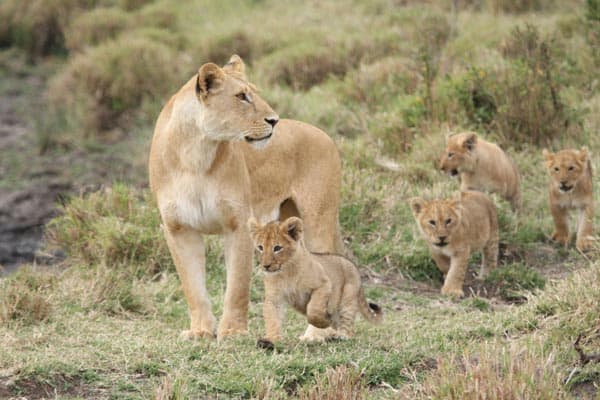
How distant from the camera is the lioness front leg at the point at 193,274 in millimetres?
6801

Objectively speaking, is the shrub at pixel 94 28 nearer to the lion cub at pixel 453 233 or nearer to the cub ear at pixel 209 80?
the lion cub at pixel 453 233

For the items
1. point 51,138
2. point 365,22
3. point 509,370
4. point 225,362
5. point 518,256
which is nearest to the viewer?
point 509,370

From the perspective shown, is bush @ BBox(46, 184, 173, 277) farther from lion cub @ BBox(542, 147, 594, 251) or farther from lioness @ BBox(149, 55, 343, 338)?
lion cub @ BBox(542, 147, 594, 251)

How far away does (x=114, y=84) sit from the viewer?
14523 millimetres

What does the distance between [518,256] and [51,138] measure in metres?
6.54

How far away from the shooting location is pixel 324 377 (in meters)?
5.48

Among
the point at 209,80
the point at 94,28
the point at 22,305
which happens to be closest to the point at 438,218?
the point at 209,80

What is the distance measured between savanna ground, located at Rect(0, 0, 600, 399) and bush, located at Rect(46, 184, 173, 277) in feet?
0.06

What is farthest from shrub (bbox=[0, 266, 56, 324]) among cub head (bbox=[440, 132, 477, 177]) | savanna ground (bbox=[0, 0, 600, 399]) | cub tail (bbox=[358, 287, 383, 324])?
cub head (bbox=[440, 132, 477, 177])

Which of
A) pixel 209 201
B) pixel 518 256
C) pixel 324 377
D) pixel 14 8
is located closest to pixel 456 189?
pixel 518 256

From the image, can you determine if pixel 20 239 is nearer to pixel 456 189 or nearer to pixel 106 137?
pixel 106 137

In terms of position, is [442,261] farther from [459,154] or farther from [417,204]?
[459,154]

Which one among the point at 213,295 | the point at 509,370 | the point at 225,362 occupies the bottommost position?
the point at 213,295

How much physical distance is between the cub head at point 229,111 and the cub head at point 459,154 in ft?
12.1
